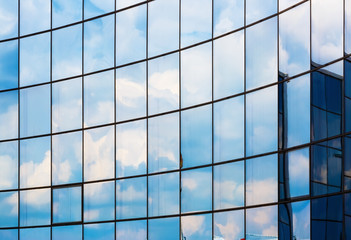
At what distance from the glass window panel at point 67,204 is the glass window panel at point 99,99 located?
9.51ft

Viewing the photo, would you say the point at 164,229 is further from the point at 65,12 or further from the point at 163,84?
the point at 65,12

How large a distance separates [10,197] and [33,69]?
5.77 meters

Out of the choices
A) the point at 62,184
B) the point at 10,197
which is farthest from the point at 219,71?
the point at 10,197

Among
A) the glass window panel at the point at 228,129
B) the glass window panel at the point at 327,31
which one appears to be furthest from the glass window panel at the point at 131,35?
the glass window panel at the point at 327,31

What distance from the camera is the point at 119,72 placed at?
1072 inches

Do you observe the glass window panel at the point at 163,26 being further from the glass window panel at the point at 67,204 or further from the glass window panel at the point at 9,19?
the glass window panel at the point at 9,19

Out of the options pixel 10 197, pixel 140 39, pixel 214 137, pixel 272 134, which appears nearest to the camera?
pixel 272 134

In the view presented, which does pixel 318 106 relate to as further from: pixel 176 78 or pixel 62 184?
pixel 62 184

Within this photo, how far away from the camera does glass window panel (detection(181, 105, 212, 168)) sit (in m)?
24.3

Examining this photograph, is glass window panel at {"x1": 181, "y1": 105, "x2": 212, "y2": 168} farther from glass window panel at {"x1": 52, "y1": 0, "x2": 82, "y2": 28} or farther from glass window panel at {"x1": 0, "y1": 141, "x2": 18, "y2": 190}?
glass window panel at {"x1": 0, "y1": 141, "x2": 18, "y2": 190}

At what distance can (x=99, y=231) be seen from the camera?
26.9 m

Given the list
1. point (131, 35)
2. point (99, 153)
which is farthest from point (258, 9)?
point (99, 153)

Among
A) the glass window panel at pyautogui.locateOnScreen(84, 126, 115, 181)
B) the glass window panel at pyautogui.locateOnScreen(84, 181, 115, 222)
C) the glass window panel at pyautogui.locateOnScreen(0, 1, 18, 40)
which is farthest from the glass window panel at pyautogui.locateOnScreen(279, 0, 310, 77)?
the glass window panel at pyautogui.locateOnScreen(0, 1, 18, 40)

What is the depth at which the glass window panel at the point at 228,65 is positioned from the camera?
930 inches
